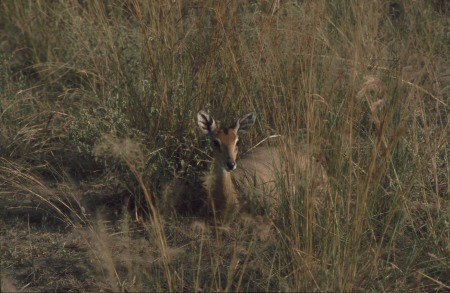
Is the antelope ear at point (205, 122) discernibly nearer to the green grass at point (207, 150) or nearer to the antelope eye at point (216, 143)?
the antelope eye at point (216, 143)

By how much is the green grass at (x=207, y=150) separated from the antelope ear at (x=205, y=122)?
0.69 feet

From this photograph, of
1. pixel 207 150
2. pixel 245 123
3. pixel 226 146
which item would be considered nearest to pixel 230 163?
pixel 226 146

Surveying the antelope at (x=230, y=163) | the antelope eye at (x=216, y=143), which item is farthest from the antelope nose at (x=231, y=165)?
the antelope eye at (x=216, y=143)

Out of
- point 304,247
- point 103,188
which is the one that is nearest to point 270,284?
point 304,247

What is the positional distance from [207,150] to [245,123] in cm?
40

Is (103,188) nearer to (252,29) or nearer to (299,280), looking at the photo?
(252,29)

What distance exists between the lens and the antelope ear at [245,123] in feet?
17.4

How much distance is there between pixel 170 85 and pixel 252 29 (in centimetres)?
65

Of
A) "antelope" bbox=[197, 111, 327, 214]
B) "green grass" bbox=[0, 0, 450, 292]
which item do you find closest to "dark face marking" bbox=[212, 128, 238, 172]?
"antelope" bbox=[197, 111, 327, 214]

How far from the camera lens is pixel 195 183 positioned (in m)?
5.64

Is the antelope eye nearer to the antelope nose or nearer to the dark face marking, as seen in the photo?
the dark face marking

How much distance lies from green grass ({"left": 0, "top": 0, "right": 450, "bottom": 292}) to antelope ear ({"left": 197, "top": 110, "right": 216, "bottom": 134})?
0.21 meters

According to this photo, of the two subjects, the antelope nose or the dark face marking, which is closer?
the antelope nose

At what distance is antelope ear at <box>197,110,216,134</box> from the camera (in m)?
5.39
